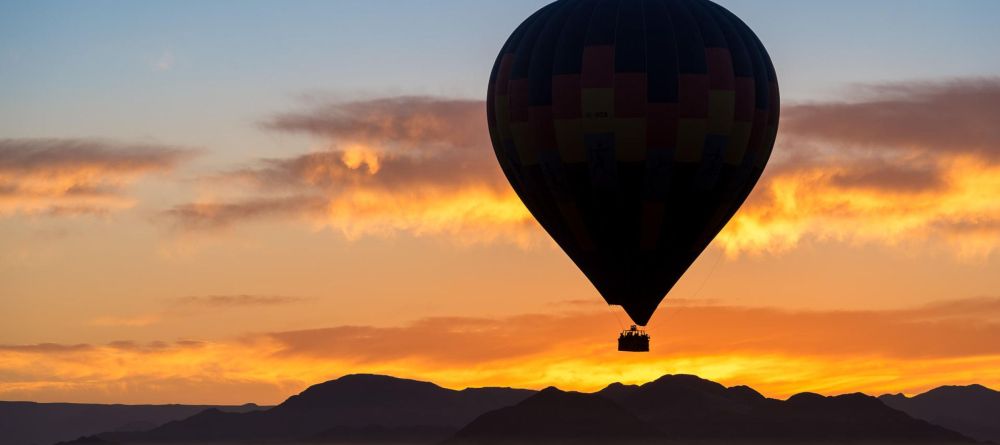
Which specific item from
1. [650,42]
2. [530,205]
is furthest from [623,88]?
[530,205]

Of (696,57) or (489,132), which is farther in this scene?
(489,132)

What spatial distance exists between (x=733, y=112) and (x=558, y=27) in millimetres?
9683

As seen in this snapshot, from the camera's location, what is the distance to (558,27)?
83.2 m

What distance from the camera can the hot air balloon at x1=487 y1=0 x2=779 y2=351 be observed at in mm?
81188

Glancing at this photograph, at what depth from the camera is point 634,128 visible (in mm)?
81000

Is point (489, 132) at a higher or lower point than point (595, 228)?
higher

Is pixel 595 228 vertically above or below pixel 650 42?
below

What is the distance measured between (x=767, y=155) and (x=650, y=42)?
32.1 ft

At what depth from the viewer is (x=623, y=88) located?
80.9 metres

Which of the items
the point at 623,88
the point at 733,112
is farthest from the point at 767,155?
the point at 623,88

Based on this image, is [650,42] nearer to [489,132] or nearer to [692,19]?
[692,19]

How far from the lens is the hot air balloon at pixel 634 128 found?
3196 inches

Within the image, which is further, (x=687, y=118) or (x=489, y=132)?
(x=489, y=132)

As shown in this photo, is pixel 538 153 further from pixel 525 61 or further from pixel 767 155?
pixel 767 155
